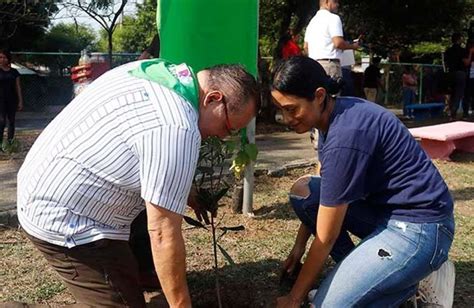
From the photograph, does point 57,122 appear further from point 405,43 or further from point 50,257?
point 405,43

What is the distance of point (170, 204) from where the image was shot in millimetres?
1902

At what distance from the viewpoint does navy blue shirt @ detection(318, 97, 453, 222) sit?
2357mm

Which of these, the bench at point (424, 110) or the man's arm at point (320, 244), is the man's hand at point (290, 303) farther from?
the bench at point (424, 110)

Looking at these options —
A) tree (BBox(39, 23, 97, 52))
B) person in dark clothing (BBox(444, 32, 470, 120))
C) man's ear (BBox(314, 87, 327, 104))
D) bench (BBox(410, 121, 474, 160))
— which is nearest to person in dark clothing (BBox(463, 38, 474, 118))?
person in dark clothing (BBox(444, 32, 470, 120))

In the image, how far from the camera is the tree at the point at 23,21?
10.7 m

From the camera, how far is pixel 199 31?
3.29 meters

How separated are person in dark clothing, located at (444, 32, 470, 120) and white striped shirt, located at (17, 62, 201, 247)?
400 inches

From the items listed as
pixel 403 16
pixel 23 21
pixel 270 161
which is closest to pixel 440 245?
pixel 270 161

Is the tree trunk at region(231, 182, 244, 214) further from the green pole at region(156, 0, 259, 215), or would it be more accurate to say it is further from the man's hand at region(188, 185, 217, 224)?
the man's hand at region(188, 185, 217, 224)

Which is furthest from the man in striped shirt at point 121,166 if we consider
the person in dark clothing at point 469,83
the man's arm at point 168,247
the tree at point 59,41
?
the tree at point 59,41

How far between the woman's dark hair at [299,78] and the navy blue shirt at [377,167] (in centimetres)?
15

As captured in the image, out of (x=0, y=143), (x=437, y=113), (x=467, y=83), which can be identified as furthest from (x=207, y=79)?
(x=437, y=113)

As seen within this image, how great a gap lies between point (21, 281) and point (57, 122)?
1.71m

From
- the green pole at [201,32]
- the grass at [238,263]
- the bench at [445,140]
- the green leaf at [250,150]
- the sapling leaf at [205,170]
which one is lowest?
the grass at [238,263]
